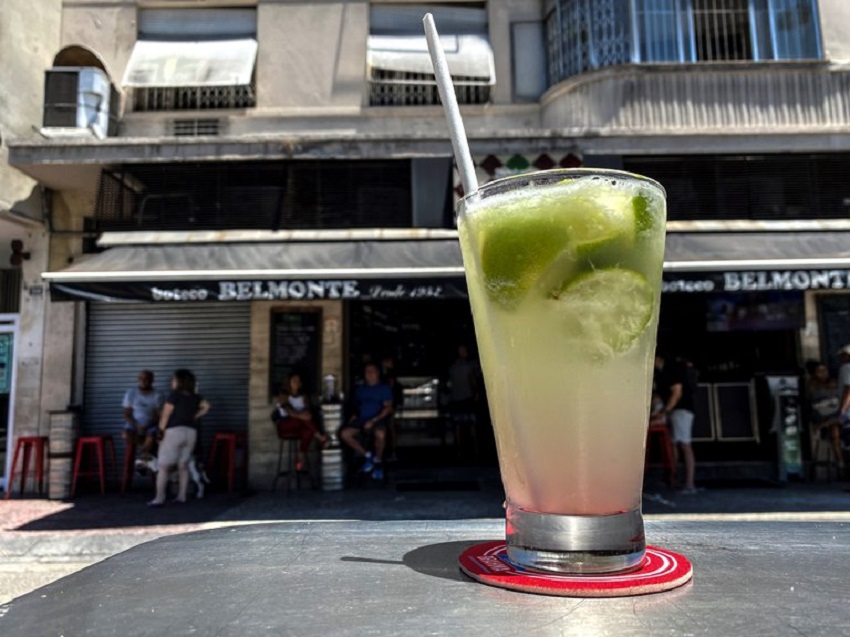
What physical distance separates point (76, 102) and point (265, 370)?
4176 millimetres

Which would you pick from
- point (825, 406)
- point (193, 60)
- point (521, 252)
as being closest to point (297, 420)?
point (193, 60)

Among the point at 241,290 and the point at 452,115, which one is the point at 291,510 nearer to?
the point at 241,290

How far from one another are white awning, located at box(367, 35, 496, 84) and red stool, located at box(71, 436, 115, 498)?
598 cm

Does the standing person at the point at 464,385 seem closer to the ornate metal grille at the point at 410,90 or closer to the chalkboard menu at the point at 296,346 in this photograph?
the chalkboard menu at the point at 296,346

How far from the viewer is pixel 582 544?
0.90 metres

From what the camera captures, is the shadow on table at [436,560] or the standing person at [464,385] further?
the standing person at [464,385]

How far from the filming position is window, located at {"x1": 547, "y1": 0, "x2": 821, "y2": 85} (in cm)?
768

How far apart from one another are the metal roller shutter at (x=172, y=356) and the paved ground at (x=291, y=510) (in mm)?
1097

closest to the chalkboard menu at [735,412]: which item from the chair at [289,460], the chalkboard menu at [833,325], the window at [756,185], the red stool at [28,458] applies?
the chalkboard menu at [833,325]

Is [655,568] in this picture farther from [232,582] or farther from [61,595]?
[61,595]

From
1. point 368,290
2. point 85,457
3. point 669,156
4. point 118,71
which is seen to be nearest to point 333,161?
point 368,290

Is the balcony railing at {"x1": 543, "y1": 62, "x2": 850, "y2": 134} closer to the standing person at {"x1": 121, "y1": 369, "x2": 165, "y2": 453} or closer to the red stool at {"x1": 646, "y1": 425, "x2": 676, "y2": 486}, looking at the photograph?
the red stool at {"x1": 646, "y1": 425, "x2": 676, "y2": 486}

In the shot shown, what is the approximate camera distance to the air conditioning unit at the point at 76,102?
25.6ft

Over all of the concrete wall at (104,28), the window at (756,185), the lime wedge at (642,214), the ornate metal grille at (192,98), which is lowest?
the lime wedge at (642,214)
